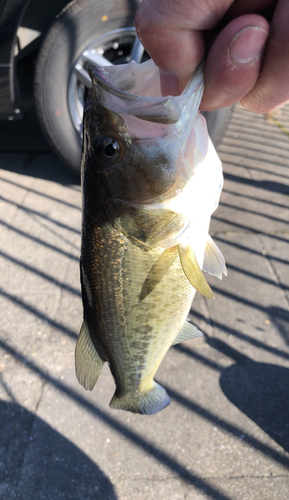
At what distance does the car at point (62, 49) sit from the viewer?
318cm

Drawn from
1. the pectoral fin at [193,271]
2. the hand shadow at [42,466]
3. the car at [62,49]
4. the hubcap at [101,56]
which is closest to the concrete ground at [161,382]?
the hand shadow at [42,466]

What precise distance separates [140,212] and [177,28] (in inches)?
20.4

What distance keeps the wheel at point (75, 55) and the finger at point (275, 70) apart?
103 inches

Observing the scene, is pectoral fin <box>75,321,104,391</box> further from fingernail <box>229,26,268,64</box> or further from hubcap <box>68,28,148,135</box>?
hubcap <box>68,28,148,135</box>

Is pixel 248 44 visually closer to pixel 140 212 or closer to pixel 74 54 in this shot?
pixel 140 212

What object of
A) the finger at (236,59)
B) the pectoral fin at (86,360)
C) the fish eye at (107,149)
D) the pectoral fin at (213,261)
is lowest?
the pectoral fin at (86,360)

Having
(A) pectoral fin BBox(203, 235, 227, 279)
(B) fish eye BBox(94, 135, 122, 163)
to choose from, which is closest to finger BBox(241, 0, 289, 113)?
(B) fish eye BBox(94, 135, 122, 163)

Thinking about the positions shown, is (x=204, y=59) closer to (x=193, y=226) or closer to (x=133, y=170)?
(x=133, y=170)

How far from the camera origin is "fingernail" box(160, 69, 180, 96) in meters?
1.05

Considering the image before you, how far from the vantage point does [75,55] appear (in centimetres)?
330

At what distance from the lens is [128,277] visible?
1252mm

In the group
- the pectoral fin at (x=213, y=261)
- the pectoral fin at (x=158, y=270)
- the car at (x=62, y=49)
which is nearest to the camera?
the pectoral fin at (x=158, y=270)

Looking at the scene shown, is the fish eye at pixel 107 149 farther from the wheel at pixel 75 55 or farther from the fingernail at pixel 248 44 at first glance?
the wheel at pixel 75 55

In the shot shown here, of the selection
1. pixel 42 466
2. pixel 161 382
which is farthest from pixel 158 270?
A: pixel 42 466
